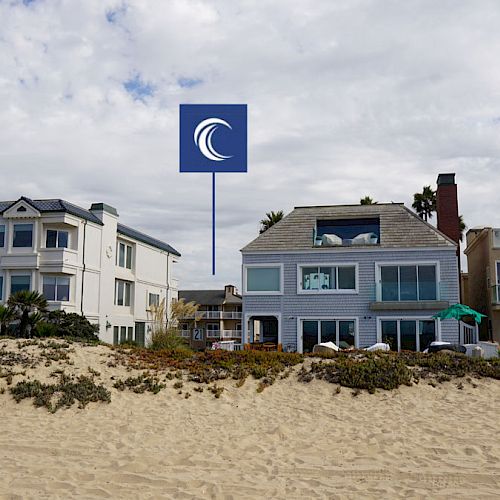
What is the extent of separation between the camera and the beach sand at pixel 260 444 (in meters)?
8.85

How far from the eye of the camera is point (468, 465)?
961 centimetres

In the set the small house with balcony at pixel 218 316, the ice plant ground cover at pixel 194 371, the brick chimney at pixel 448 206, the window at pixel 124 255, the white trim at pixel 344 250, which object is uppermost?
the brick chimney at pixel 448 206

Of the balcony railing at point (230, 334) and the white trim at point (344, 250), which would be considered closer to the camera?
the white trim at point (344, 250)

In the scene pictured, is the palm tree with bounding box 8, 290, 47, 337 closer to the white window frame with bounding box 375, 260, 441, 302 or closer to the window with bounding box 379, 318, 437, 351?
the white window frame with bounding box 375, 260, 441, 302

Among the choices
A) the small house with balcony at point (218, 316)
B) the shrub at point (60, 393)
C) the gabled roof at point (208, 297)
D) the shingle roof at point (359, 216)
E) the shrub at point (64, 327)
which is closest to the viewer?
the shrub at point (60, 393)

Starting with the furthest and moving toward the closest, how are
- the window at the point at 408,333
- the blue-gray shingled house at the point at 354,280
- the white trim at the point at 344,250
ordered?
the white trim at the point at 344,250, the blue-gray shingled house at the point at 354,280, the window at the point at 408,333

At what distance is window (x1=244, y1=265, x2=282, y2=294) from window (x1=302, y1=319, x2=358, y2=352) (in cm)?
227

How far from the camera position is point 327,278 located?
99.6ft

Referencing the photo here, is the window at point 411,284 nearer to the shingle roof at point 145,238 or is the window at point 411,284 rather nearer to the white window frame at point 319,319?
the white window frame at point 319,319

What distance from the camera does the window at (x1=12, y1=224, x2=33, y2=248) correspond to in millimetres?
33688

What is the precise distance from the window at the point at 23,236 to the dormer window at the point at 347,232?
588 inches

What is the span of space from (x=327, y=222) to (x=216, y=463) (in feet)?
75.0

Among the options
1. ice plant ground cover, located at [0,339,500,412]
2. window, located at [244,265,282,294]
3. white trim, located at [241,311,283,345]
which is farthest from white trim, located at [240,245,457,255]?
ice plant ground cover, located at [0,339,500,412]

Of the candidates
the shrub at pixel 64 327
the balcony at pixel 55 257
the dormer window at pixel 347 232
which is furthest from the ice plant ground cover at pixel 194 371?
the balcony at pixel 55 257
